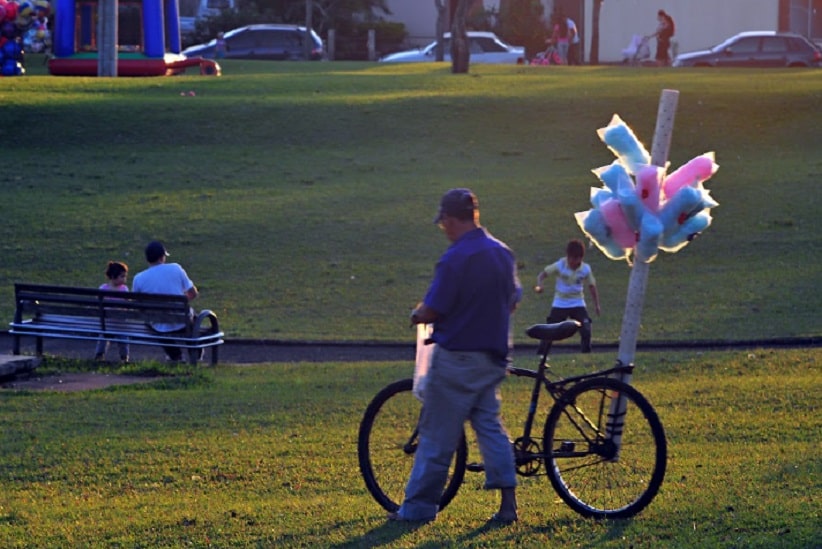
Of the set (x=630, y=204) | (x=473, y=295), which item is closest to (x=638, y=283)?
(x=630, y=204)

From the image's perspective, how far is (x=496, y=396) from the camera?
6355mm

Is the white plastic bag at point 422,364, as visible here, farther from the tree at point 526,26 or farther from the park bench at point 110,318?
the tree at point 526,26

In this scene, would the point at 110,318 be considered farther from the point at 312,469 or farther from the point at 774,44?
the point at 774,44

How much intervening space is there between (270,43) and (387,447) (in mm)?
47064

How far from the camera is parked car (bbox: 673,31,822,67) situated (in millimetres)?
45438

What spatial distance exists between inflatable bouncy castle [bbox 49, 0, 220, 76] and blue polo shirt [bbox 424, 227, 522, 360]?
33489mm

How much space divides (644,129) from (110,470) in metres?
20.3

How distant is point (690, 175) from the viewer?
22.2 feet

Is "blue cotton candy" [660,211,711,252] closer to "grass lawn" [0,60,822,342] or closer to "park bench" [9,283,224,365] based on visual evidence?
"park bench" [9,283,224,365]

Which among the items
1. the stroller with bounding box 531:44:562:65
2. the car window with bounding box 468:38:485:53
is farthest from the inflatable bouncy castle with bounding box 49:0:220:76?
the car window with bounding box 468:38:485:53

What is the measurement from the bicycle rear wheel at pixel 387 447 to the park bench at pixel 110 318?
20.3 feet

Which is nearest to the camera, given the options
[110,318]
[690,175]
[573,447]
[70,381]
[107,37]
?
[573,447]

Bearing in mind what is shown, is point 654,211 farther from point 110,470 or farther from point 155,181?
point 155,181

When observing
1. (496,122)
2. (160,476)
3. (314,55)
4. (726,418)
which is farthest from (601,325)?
(314,55)
